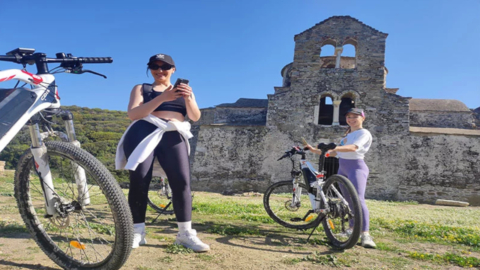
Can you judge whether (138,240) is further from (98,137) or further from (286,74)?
(98,137)

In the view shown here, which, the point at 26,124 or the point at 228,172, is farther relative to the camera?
the point at 228,172

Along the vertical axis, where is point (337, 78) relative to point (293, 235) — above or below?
above

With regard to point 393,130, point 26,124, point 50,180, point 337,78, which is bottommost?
point 50,180

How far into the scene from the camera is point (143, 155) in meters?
2.47

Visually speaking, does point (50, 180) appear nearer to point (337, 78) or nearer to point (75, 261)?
point (75, 261)

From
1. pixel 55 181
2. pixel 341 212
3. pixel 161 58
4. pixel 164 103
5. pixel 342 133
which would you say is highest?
pixel 342 133

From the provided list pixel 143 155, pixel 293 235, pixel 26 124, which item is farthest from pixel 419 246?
pixel 26 124

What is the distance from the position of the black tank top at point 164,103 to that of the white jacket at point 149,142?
16 cm

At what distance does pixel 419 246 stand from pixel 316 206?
1200mm

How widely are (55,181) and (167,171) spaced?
0.89 metres

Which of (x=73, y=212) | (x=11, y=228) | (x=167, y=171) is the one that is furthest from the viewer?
(x=11, y=228)

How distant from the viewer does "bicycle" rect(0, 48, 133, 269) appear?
1.83 meters

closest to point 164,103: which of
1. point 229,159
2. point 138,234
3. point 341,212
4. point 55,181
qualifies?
point 55,181

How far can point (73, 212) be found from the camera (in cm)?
213
